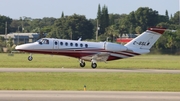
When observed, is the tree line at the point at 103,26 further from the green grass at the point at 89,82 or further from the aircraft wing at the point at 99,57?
the green grass at the point at 89,82

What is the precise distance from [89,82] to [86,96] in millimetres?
8346

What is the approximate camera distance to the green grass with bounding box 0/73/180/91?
2841cm

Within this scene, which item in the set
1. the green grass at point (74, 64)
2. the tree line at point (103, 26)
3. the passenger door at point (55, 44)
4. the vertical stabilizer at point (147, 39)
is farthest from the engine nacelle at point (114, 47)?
the tree line at point (103, 26)

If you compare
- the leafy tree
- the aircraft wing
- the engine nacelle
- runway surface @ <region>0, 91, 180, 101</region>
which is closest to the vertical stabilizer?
the engine nacelle

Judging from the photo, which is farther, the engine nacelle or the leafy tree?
the leafy tree

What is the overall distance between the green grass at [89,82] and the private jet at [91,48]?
9.99m

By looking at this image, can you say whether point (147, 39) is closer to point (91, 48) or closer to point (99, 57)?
point (99, 57)

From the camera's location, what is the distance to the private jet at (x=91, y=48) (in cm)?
4750

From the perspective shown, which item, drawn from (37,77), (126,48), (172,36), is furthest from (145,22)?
(37,77)

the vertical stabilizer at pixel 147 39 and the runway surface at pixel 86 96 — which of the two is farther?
the vertical stabilizer at pixel 147 39

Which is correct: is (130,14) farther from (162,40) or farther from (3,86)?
(3,86)

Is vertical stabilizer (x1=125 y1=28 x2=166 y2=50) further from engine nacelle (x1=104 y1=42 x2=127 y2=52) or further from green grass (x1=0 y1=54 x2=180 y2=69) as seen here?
green grass (x1=0 y1=54 x2=180 y2=69)

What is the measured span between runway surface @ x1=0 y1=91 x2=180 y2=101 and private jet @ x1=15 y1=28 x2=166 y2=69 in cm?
2175

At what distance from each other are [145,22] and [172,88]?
410 feet
